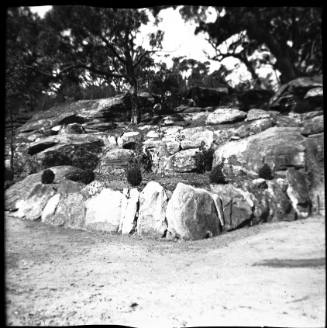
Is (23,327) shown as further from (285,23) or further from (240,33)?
(285,23)

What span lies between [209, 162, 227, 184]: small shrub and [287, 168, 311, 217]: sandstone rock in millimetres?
1082

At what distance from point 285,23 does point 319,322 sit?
419cm

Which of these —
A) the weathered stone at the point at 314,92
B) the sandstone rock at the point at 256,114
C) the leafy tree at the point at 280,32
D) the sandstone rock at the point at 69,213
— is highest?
the leafy tree at the point at 280,32

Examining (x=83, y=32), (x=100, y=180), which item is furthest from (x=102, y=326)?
(x=83, y=32)

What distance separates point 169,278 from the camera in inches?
181

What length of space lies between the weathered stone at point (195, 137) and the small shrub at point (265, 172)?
3.57ft

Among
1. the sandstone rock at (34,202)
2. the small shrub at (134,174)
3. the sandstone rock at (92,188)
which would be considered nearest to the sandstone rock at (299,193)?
the small shrub at (134,174)

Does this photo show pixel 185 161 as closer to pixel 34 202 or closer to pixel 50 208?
pixel 50 208

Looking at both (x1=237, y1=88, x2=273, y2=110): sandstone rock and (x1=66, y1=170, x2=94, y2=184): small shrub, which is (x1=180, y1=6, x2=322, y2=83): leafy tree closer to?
(x1=237, y1=88, x2=273, y2=110): sandstone rock

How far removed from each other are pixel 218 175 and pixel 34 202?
3.23 metres

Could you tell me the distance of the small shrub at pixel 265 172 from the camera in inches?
182

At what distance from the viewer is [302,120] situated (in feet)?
14.7

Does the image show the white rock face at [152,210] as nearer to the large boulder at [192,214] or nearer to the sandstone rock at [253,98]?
the large boulder at [192,214]

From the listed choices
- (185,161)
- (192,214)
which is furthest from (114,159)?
(192,214)
